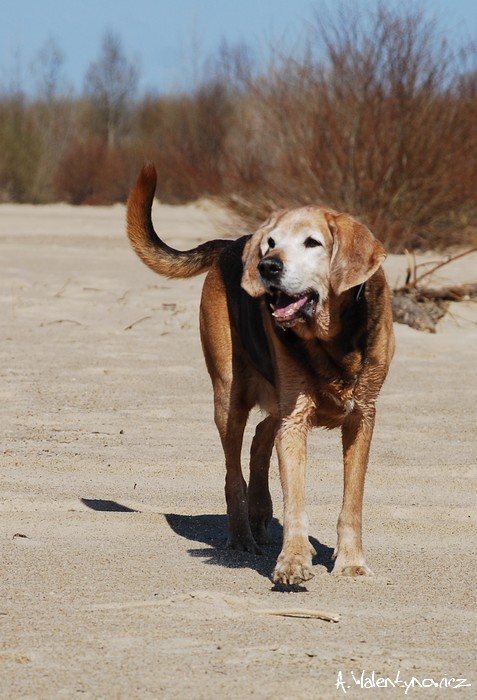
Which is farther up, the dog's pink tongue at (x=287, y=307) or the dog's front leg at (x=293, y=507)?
the dog's pink tongue at (x=287, y=307)

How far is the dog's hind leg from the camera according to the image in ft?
19.0

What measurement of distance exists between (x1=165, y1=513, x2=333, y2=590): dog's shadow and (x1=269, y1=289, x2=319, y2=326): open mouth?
39.9 inches

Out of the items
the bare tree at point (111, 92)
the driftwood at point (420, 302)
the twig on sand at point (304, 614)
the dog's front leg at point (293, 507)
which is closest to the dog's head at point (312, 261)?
the dog's front leg at point (293, 507)

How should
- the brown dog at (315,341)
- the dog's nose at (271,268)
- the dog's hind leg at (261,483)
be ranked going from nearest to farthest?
the dog's nose at (271,268), the brown dog at (315,341), the dog's hind leg at (261,483)

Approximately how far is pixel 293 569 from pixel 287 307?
99 cm

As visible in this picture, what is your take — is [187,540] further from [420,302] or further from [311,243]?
[420,302]

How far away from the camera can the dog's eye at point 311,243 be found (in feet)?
15.7

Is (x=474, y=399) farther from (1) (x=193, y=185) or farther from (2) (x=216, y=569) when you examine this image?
(1) (x=193, y=185)

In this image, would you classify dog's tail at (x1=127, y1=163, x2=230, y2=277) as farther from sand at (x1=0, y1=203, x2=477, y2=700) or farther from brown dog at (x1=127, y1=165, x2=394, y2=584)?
sand at (x1=0, y1=203, x2=477, y2=700)

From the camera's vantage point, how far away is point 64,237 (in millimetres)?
21844

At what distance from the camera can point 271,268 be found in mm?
4629

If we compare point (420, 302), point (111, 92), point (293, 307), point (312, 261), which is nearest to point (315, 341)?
point (293, 307)

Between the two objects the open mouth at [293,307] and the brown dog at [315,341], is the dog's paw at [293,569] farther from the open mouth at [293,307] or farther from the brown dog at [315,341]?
the open mouth at [293,307]

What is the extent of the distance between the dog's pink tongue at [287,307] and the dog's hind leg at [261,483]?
107cm
